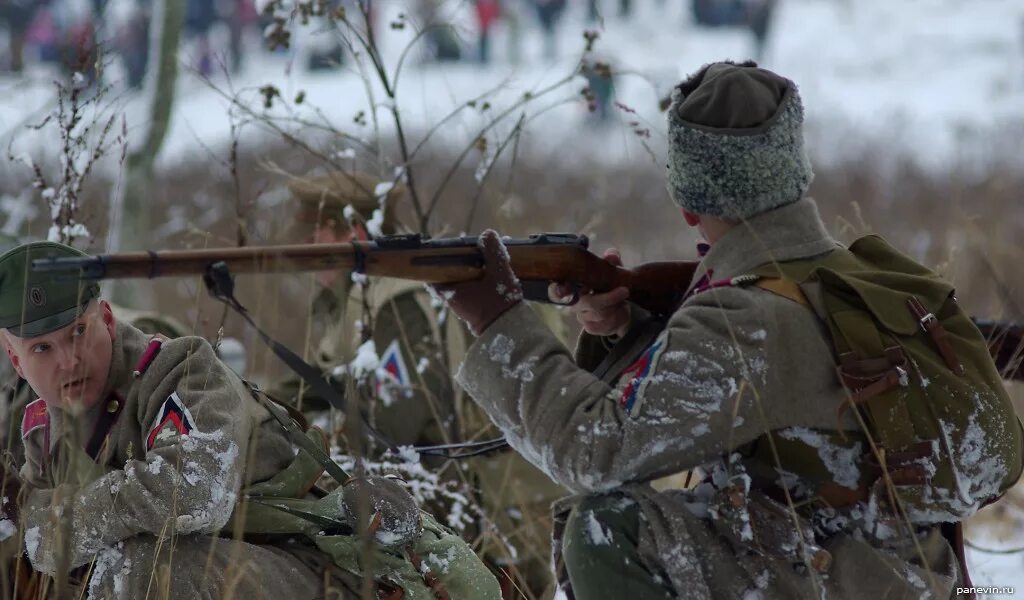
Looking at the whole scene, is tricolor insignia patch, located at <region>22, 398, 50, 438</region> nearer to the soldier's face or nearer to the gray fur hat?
the soldier's face

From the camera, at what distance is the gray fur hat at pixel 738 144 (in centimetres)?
264

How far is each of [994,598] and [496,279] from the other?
243cm

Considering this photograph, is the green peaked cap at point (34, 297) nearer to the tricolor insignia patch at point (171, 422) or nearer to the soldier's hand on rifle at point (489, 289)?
the tricolor insignia patch at point (171, 422)

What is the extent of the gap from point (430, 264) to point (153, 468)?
27.6 inches

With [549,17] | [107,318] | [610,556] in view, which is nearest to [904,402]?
[610,556]

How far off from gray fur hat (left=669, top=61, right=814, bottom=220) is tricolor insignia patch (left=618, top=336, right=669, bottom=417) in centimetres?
34

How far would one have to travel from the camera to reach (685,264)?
318cm

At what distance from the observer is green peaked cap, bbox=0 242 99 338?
2666mm

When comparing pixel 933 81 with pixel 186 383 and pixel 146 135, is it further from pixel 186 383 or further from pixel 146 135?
pixel 186 383

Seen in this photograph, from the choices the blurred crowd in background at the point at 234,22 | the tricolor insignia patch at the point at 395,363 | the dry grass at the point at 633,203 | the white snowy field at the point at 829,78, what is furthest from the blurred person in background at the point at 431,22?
the white snowy field at the point at 829,78

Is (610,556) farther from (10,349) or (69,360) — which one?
(10,349)

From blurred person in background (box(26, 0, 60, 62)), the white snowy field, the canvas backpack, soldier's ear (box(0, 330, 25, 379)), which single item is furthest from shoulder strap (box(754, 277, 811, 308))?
blurred person in background (box(26, 0, 60, 62))

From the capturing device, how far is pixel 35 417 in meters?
2.97

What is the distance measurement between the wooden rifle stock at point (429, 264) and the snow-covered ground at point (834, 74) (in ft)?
44.7
